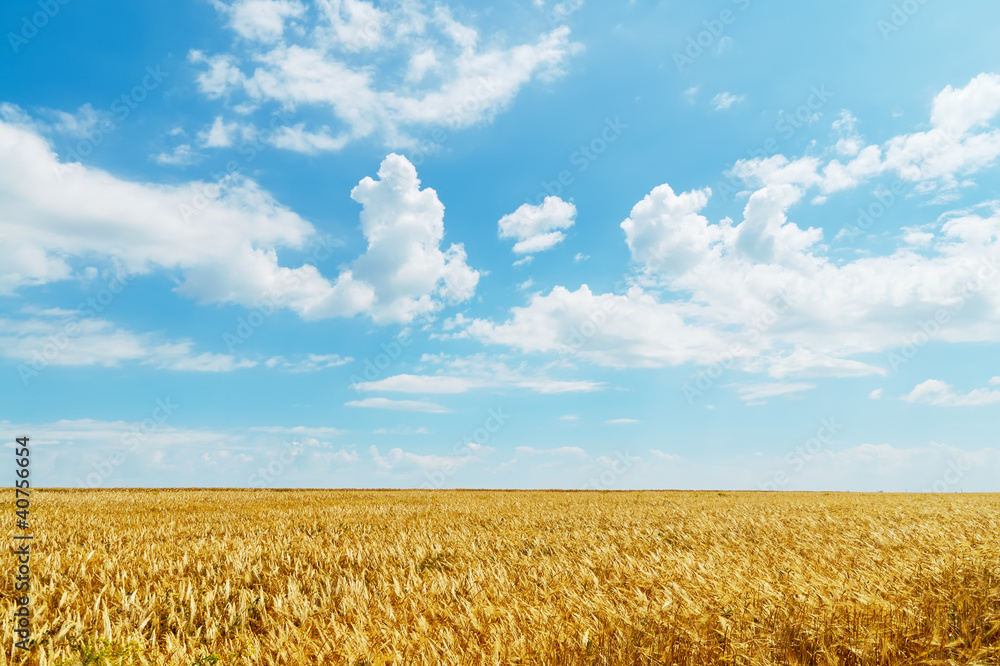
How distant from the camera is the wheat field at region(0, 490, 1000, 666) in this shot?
4.34 meters

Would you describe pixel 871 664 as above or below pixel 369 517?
above

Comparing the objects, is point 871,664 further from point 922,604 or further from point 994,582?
point 994,582

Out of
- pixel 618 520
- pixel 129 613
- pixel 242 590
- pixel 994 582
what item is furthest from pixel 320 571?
pixel 618 520

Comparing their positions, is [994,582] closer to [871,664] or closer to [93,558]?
[871,664]

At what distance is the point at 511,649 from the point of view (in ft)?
14.2

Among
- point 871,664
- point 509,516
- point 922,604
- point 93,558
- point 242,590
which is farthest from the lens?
point 509,516

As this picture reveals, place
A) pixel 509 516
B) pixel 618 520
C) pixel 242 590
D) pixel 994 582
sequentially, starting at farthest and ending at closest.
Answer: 1. pixel 509 516
2. pixel 618 520
3. pixel 242 590
4. pixel 994 582

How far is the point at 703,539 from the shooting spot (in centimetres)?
1050

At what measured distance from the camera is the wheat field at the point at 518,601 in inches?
171

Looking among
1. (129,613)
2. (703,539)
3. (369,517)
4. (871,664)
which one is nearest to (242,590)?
(129,613)

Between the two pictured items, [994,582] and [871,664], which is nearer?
[871,664]

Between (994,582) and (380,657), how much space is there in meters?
5.98

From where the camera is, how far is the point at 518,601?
5543 millimetres

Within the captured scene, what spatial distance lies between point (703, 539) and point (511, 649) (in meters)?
7.33
